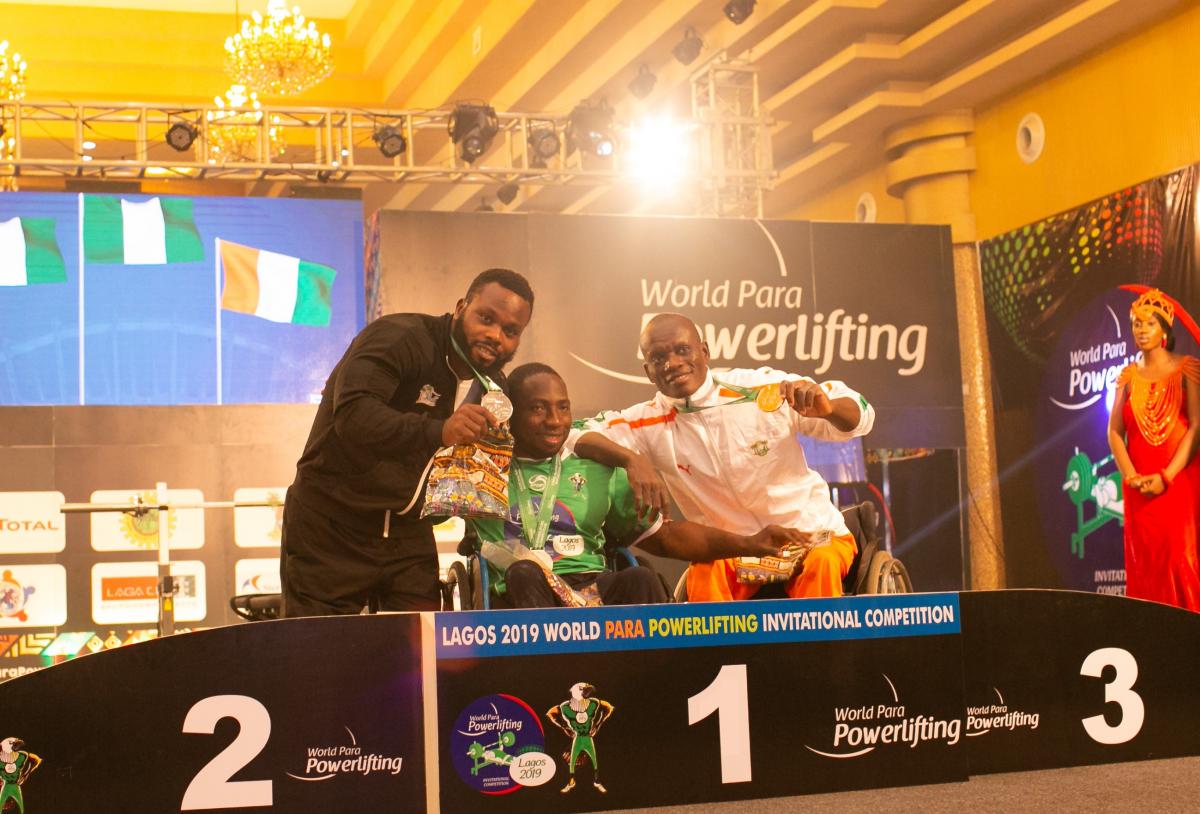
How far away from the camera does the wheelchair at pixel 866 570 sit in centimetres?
318

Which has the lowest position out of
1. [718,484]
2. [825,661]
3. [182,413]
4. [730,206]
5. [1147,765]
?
[1147,765]

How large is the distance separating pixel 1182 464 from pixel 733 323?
8.18 feet

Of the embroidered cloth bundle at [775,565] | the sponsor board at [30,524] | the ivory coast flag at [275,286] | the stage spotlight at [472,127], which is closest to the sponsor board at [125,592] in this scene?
the sponsor board at [30,524]

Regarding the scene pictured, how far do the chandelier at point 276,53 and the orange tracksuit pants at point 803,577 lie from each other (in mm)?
6832

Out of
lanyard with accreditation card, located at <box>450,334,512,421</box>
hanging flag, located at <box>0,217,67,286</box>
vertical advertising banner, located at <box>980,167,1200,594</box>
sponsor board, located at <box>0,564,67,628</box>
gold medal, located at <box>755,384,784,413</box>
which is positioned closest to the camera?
lanyard with accreditation card, located at <box>450,334,512,421</box>

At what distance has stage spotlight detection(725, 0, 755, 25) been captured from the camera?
7.89 meters

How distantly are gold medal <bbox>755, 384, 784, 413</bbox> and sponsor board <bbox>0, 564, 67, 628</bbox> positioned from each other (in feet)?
17.0

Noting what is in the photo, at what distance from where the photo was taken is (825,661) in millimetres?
2426

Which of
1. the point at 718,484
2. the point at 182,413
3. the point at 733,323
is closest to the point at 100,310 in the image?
the point at 182,413

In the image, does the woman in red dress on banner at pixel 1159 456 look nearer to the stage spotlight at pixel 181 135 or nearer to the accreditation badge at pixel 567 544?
the accreditation badge at pixel 567 544

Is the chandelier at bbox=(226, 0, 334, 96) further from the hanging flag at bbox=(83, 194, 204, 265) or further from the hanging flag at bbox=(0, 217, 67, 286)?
the hanging flag at bbox=(0, 217, 67, 286)

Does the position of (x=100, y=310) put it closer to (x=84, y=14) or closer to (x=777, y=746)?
(x=84, y=14)

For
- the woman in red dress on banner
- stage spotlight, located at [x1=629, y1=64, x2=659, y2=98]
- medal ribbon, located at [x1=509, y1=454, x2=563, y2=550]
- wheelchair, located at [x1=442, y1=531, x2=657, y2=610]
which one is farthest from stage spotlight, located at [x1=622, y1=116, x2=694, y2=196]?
medal ribbon, located at [x1=509, y1=454, x2=563, y2=550]

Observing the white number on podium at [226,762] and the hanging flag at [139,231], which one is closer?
the white number on podium at [226,762]
